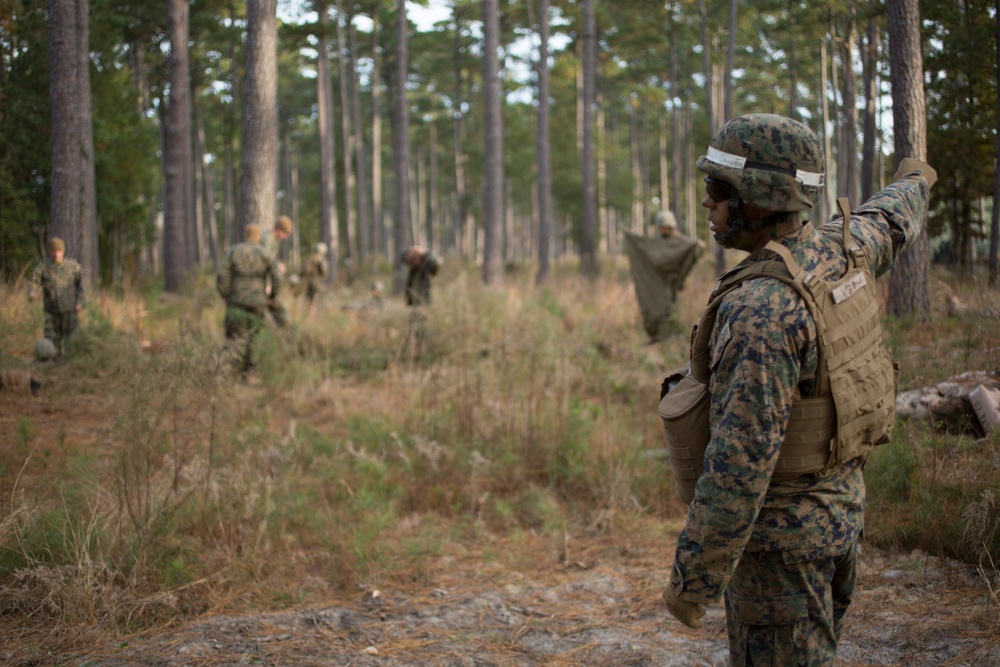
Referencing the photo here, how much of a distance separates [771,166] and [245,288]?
7711 mm

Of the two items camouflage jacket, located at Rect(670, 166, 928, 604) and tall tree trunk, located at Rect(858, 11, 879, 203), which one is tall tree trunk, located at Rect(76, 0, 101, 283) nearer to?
camouflage jacket, located at Rect(670, 166, 928, 604)

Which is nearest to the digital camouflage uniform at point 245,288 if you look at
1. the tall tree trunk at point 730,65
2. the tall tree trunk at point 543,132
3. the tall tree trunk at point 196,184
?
the tall tree trunk at point 543,132

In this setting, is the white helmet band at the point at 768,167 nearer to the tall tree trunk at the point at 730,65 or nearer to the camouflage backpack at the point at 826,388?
the camouflage backpack at the point at 826,388

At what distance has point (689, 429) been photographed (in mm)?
2098

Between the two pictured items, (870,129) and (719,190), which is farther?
(870,129)

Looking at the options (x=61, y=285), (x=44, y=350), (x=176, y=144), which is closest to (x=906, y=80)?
(x=44, y=350)

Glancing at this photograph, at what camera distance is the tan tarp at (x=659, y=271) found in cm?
1032

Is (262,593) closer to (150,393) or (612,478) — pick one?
(150,393)

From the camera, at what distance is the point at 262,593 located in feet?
13.3

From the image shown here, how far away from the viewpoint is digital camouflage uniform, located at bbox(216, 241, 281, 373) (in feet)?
29.0

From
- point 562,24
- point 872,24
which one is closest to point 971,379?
point 872,24

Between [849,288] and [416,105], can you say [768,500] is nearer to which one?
[849,288]

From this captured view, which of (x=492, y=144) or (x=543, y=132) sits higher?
(x=543, y=132)

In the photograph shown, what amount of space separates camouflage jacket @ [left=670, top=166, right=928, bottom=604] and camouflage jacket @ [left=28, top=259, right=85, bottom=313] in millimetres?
9034
